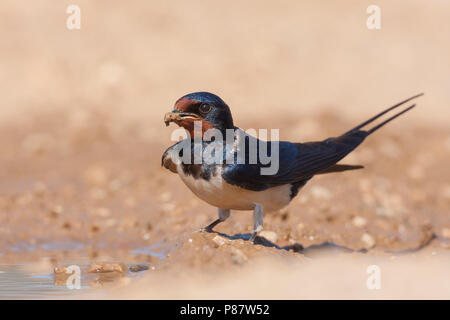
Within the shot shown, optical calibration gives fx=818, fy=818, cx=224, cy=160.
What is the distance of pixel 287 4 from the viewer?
1448 cm

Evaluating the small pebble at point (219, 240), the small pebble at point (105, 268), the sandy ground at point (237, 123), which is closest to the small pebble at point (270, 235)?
the sandy ground at point (237, 123)

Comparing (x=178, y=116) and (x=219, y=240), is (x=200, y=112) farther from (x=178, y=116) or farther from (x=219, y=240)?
(x=219, y=240)

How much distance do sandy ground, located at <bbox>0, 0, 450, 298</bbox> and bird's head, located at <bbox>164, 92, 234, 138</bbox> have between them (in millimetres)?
762

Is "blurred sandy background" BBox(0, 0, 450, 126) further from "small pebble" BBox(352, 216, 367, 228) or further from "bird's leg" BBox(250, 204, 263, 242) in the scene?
"bird's leg" BBox(250, 204, 263, 242)

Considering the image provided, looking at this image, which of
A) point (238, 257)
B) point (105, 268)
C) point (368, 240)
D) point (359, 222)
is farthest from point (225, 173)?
point (359, 222)

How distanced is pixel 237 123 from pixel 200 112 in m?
5.23

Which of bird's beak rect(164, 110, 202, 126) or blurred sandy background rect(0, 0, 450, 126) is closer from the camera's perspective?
bird's beak rect(164, 110, 202, 126)

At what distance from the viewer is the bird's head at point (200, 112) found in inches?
214

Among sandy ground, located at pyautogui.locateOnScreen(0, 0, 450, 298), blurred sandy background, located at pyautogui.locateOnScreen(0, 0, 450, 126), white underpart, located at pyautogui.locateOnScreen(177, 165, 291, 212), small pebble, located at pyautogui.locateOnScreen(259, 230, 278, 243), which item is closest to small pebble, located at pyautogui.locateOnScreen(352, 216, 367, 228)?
sandy ground, located at pyautogui.locateOnScreen(0, 0, 450, 298)

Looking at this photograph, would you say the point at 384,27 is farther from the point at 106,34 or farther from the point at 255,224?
the point at 255,224

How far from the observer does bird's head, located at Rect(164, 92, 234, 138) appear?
214 inches

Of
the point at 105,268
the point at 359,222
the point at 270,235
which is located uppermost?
the point at 359,222

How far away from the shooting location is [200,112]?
549 centimetres
